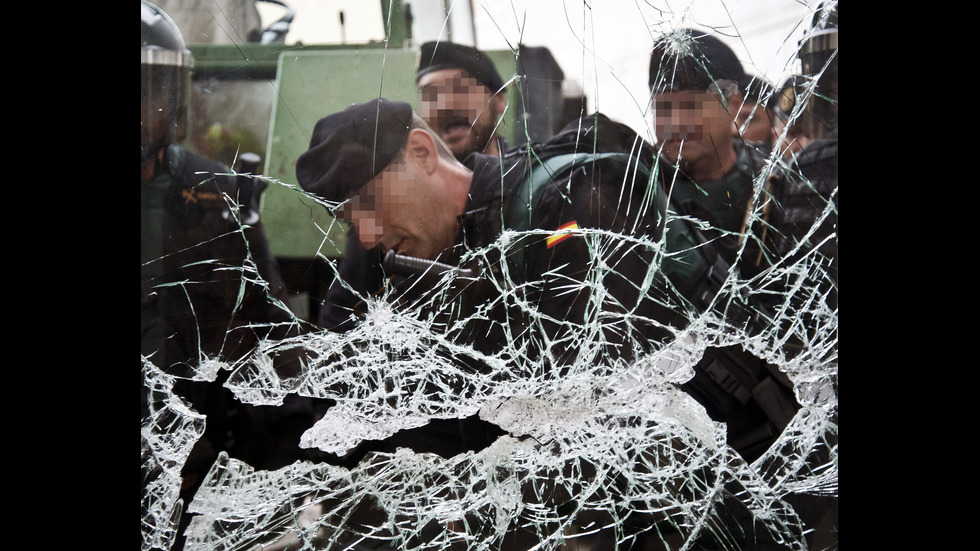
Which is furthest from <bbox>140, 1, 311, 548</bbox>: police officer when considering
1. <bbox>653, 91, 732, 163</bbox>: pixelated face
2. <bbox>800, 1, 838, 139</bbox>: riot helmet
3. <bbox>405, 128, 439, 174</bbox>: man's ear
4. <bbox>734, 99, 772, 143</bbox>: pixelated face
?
<bbox>800, 1, 838, 139</bbox>: riot helmet

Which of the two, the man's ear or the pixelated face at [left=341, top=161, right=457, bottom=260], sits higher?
the man's ear

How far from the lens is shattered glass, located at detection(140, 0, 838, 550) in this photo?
1242mm

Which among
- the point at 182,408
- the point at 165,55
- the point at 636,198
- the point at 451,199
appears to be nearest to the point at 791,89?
the point at 636,198

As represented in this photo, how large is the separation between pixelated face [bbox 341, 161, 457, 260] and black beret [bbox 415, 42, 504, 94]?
22 cm

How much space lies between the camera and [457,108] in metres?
1.21

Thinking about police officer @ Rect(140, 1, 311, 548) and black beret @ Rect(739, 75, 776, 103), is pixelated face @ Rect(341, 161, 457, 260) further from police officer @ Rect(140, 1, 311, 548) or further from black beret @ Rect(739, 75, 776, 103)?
black beret @ Rect(739, 75, 776, 103)

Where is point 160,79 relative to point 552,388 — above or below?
above

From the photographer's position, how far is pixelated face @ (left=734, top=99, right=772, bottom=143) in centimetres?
124

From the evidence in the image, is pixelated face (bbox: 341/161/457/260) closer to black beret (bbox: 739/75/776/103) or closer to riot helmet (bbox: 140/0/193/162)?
riot helmet (bbox: 140/0/193/162)

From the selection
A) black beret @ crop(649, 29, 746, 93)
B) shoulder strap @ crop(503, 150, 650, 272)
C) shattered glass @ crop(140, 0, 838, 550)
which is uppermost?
black beret @ crop(649, 29, 746, 93)

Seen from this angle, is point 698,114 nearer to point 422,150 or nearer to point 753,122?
point 753,122

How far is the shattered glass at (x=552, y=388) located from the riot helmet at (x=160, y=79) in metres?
0.10

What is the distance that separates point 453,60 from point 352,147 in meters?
0.28

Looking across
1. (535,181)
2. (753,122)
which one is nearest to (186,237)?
(535,181)
